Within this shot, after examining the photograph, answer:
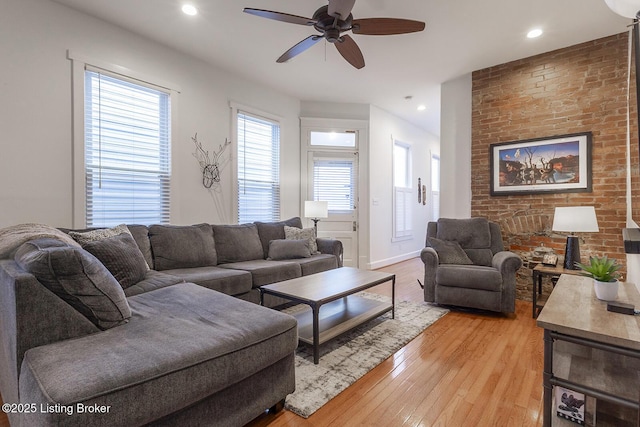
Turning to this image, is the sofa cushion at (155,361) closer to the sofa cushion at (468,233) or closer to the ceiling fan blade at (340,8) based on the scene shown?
the ceiling fan blade at (340,8)

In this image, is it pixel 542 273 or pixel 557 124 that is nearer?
pixel 542 273

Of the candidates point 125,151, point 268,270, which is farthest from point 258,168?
point 268,270

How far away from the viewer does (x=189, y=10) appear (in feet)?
9.37

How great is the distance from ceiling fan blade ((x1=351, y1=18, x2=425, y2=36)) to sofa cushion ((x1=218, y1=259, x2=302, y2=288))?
2.35m

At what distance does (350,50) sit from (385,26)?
1.35 ft

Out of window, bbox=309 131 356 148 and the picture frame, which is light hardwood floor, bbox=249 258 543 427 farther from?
window, bbox=309 131 356 148

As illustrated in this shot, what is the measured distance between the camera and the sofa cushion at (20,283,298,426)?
1.01m

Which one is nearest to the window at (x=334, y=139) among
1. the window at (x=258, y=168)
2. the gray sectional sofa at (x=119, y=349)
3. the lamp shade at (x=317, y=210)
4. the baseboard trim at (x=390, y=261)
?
the window at (x=258, y=168)

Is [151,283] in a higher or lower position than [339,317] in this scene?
higher

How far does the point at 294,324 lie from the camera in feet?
5.51

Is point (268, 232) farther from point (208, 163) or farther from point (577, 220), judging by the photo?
point (577, 220)

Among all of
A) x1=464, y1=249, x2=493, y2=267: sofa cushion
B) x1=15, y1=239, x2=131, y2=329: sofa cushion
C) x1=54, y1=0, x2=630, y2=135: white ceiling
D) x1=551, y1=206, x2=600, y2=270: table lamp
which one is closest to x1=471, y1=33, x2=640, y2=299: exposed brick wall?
x1=54, y1=0, x2=630, y2=135: white ceiling

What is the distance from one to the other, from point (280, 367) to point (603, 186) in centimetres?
395

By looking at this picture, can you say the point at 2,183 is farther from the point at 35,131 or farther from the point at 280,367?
the point at 280,367
